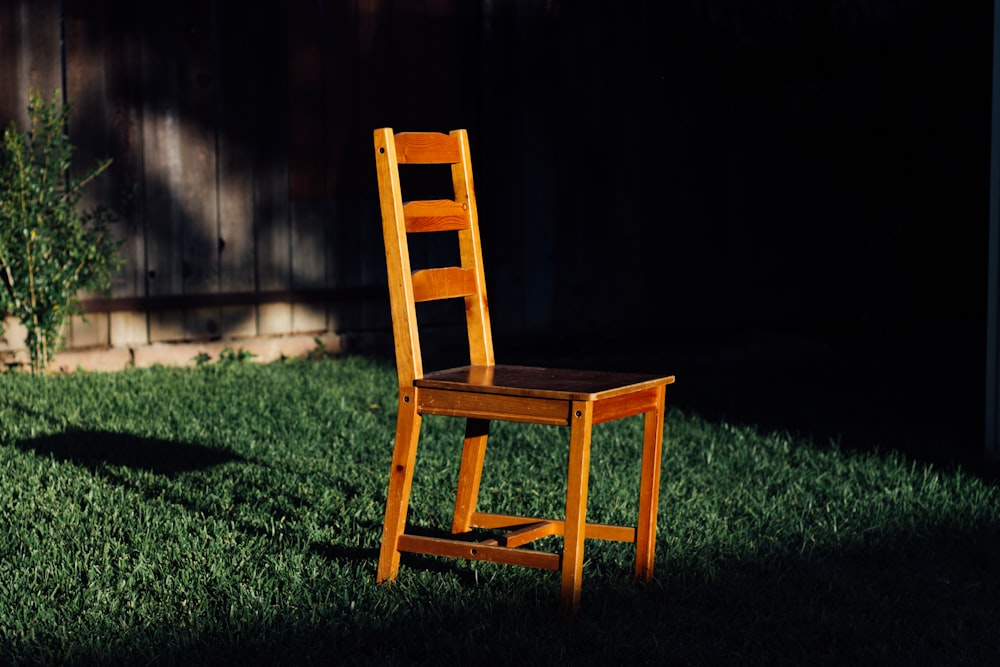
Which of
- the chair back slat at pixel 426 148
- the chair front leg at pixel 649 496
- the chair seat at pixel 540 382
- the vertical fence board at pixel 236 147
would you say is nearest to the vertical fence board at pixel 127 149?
the vertical fence board at pixel 236 147

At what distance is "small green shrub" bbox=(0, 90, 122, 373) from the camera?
20.7ft

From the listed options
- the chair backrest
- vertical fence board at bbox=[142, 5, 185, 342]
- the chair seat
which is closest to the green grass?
the chair seat

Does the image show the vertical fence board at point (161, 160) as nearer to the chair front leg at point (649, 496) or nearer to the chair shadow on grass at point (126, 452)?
the chair shadow on grass at point (126, 452)

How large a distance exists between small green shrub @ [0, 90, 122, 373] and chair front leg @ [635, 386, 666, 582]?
389 cm

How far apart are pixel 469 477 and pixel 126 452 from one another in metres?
1.68

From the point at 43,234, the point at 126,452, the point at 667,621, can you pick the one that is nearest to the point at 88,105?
the point at 43,234

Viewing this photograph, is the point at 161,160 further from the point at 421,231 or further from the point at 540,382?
the point at 540,382

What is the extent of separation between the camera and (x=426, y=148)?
11.7 feet

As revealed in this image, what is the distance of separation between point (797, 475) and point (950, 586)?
4.05ft

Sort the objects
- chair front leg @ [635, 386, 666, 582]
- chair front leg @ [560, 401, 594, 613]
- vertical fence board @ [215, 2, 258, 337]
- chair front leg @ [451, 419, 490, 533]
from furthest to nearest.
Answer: vertical fence board @ [215, 2, 258, 337] < chair front leg @ [451, 419, 490, 533] < chair front leg @ [635, 386, 666, 582] < chair front leg @ [560, 401, 594, 613]

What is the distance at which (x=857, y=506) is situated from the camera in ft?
14.2

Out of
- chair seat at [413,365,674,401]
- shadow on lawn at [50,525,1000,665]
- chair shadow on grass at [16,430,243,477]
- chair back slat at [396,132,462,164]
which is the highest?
chair back slat at [396,132,462,164]

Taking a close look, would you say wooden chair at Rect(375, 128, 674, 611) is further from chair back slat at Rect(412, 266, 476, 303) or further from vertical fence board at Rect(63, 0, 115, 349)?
vertical fence board at Rect(63, 0, 115, 349)

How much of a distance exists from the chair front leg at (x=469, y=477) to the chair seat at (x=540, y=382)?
0.22 metres
